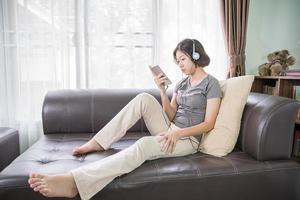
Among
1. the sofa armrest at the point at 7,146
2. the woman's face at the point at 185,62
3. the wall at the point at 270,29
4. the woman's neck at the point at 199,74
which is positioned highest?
the wall at the point at 270,29

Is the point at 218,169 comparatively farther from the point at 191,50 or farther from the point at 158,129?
the point at 191,50

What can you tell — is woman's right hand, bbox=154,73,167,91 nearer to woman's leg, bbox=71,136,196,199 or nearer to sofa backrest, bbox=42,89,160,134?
sofa backrest, bbox=42,89,160,134

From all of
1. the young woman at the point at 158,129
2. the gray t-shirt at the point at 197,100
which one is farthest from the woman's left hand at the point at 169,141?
the gray t-shirt at the point at 197,100

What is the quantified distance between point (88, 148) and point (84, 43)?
113 centimetres

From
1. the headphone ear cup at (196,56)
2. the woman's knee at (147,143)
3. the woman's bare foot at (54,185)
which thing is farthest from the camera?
the headphone ear cup at (196,56)

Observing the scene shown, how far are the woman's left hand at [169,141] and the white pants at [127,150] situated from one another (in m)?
0.02

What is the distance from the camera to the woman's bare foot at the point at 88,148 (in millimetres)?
1432

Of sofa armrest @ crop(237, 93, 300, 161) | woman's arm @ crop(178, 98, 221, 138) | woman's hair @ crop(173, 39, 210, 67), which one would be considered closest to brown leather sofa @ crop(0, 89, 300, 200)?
sofa armrest @ crop(237, 93, 300, 161)

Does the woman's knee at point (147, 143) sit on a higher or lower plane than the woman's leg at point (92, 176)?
higher

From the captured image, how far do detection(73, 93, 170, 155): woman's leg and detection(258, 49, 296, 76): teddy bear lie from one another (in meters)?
1.23

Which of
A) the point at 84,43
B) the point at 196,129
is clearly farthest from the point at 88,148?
the point at 84,43

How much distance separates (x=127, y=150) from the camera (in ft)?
4.11

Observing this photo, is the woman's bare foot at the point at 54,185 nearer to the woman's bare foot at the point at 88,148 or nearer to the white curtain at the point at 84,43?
the woman's bare foot at the point at 88,148

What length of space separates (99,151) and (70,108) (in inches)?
22.4
